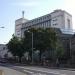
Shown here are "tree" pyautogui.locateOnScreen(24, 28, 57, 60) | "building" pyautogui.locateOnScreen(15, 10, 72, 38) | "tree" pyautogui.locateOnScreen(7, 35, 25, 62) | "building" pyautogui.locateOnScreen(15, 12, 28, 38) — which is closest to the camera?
"tree" pyautogui.locateOnScreen(24, 28, 57, 60)

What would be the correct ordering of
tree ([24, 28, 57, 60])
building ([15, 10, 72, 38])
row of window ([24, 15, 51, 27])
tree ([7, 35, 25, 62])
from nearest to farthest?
tree ([24, 28, 57, 60])
tree ([7, 35, 25, 62])
building ([15, 10, 72, 38])
row of window ([24, 15, 51, 27])

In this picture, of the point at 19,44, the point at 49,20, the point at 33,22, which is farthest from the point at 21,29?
the point at 19,44

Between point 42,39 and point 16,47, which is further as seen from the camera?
point 16,47

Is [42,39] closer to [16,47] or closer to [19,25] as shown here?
[16,47]

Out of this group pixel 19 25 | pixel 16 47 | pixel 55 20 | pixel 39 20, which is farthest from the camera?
pixel 19 25

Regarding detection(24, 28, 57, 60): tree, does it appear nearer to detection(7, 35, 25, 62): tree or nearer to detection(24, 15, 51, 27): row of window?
detection(7, 35, 25, 62): tree

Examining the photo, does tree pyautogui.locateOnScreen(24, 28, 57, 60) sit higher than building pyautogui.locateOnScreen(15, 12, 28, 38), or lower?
lower

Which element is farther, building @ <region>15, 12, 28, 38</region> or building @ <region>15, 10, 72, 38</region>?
building @ <region>15, 12, 28, 38</region>

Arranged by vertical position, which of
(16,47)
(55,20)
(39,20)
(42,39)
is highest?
(39,20)

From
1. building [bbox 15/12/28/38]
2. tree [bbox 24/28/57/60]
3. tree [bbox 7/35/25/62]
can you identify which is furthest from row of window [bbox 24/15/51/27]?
tree [bbox 24/28/57/60]

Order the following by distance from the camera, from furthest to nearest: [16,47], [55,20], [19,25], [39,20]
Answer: [19,25] → [39,20] → [55,20] → [16,47]

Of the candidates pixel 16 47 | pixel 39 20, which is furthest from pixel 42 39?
pixel 39 20

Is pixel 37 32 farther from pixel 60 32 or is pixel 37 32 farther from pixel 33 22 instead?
pixel 33 22

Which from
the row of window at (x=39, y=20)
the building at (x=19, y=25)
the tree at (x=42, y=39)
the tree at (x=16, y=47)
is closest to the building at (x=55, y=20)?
the row of window at (x=39, y=20)
